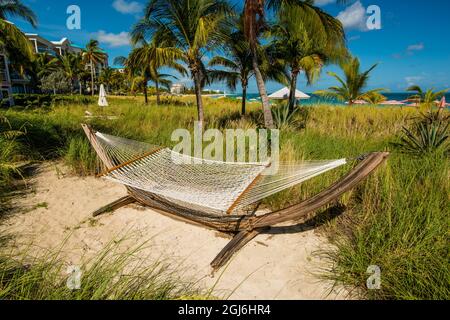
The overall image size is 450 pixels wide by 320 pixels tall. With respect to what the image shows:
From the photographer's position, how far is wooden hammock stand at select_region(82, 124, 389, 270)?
63.8 inches

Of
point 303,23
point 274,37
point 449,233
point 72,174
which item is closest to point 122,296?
point 449,233

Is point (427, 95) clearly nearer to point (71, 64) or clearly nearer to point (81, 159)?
point (81, 159)

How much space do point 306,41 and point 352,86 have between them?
5.71 metres

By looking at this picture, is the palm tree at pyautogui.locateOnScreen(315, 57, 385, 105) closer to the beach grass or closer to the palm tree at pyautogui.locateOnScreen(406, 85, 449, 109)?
the palm tree at pyautogui.locateOnScreen(406, 85, 449, 109)

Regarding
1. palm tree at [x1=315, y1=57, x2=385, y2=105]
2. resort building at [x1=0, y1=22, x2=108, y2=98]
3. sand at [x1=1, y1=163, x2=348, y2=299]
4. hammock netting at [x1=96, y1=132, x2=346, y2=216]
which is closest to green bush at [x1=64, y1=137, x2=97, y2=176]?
sand at [x1=1, y1=163, x2=348, y2=299]

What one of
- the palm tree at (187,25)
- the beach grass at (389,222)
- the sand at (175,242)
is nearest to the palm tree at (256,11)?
the palm tree at (187,25)

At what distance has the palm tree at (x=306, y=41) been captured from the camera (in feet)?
16.6

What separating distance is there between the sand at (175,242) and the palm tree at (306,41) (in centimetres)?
452

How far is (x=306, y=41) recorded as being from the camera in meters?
7.82

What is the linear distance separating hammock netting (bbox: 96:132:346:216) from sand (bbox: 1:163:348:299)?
35cm

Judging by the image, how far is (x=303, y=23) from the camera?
5.10 metres

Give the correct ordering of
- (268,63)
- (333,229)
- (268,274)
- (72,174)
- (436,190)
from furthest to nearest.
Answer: (268,63) < (72,174) < (333,229) < (436,190) < (268,274)
